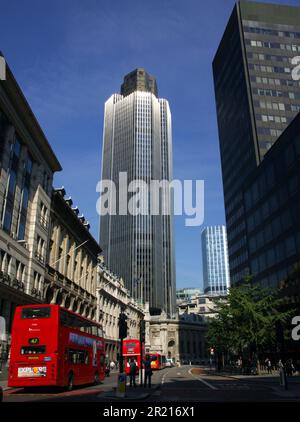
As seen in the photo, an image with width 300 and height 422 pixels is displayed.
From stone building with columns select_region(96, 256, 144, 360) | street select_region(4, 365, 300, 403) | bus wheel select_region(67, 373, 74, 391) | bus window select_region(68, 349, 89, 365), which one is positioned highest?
stone building with columns select_region(96, 256, 144, 360)

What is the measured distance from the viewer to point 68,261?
2132 inches

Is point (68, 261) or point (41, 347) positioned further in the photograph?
point (68, 261)

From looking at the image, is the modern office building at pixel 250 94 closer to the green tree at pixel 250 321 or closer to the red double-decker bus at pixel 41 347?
the green tree at pixel 250 321

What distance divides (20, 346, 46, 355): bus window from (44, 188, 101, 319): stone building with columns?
2312cm

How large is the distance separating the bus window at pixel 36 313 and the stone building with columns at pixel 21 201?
1192 cm

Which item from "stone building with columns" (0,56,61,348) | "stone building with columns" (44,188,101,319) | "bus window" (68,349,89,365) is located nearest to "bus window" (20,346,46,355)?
"bus window" (68,349,89,365)

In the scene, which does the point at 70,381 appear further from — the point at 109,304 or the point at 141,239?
Result: the point at 141,239

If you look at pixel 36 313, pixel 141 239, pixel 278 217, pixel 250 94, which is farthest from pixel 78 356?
pixel 141 239

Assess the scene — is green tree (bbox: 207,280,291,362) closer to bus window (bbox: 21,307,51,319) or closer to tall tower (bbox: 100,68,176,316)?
bus window (bbox: 21,307,51,319)

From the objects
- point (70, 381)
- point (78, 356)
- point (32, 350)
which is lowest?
point (70, 381)

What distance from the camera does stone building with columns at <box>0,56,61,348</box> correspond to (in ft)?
111

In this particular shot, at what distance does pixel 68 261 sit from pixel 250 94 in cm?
5902
